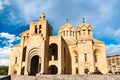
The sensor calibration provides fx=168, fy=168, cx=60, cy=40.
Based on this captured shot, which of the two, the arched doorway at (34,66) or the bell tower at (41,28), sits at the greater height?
the bell tower at (41,28)

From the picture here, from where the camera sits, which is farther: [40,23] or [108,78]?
[40,23]

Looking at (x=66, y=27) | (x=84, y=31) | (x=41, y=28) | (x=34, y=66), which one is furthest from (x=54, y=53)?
(x=66, y=27)

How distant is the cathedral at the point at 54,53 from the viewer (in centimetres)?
3753

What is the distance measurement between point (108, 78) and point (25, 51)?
933 inches

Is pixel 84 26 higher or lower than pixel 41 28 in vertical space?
higher

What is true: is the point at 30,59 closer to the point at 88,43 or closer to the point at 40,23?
the point at 40,23

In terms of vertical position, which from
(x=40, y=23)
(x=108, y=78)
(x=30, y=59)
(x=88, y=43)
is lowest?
(x=108, y=78)

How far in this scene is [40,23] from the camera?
41750 millimetres

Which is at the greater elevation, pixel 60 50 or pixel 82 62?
pixel 60 50

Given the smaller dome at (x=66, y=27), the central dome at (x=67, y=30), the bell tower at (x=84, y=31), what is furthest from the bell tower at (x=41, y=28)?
the smaller dome at (x=66, y=27)

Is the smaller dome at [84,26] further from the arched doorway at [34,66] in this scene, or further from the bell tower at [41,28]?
the arched doorway at [34,66]

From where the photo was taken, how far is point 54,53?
43969 mm

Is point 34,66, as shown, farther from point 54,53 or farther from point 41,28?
point 41,28

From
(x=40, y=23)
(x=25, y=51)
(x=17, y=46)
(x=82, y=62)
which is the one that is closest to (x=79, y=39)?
(x=82, y=62)
